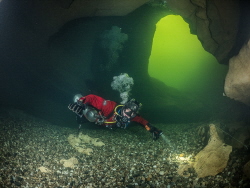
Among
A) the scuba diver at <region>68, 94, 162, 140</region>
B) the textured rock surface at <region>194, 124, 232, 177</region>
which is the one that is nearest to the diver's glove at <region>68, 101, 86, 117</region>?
the scuba diver at <region>68, 94, 162, 140</region>

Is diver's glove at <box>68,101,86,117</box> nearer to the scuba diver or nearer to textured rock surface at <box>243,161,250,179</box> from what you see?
the scuba diver

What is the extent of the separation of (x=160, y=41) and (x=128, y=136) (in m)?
168

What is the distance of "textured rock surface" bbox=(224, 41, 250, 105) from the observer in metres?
6.67

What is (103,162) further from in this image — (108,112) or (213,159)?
(213,159)

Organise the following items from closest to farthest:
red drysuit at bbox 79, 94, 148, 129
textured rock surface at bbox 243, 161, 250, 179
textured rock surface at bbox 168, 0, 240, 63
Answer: textured rock surface at bbox 243, 161, 250, 179, textured rock surface at bbox 168, 0, 240, 63, red drysuit at bbox 79, 94, 148, 129

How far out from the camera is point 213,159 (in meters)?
5.32

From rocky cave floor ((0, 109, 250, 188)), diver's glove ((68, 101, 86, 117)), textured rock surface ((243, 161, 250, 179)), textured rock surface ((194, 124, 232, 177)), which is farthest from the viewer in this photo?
diver's glove ((68, 101, 86, 117))

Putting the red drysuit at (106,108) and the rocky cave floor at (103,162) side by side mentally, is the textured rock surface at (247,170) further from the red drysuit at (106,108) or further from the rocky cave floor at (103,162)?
the red drysuit at (106,108)

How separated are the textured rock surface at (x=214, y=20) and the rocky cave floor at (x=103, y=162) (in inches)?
195

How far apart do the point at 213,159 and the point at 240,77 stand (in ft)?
13.0

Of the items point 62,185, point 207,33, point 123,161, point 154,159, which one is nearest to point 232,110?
point 207,33

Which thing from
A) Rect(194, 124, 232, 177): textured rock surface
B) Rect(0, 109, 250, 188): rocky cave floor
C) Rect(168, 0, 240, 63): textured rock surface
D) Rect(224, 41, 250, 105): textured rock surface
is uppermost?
Rect(168, 0, 240, 63): textured rock surface

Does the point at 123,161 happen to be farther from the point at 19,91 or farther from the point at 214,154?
the point at 19,91

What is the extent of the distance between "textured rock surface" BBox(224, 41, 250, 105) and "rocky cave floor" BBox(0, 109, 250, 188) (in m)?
2.80
